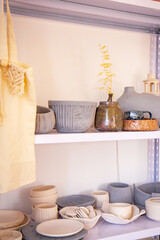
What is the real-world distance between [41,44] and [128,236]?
0.91 m

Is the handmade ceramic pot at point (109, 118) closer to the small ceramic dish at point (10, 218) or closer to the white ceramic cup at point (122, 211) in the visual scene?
the white ceramic cup at point (122, 211)

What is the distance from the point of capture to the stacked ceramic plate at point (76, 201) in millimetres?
1158

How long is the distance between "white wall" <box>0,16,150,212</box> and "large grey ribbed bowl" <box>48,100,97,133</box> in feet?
1.00

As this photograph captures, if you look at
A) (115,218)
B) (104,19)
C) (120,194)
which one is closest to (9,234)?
(115,218)

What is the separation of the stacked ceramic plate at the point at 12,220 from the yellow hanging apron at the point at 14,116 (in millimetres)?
246

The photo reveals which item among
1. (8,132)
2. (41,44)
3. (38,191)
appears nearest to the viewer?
(8,132)

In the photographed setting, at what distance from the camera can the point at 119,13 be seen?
1.21 m

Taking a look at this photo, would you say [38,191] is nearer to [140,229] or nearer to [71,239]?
[71,239]

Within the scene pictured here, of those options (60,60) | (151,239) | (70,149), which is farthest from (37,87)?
(151,239)

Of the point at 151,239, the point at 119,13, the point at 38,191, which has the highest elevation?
the point at 119,13

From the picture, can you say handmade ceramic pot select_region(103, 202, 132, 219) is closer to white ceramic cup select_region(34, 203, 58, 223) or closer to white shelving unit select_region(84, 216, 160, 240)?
white shelving unit select_region(84, 216, 160, 240)

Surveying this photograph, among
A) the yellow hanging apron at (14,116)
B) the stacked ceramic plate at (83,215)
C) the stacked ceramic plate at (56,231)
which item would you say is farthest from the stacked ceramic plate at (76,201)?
the yellow hanging apron at (14,116)

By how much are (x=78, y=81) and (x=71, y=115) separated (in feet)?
1.33

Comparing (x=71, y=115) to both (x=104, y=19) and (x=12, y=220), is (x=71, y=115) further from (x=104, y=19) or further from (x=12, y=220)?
(x=104, y=19)
